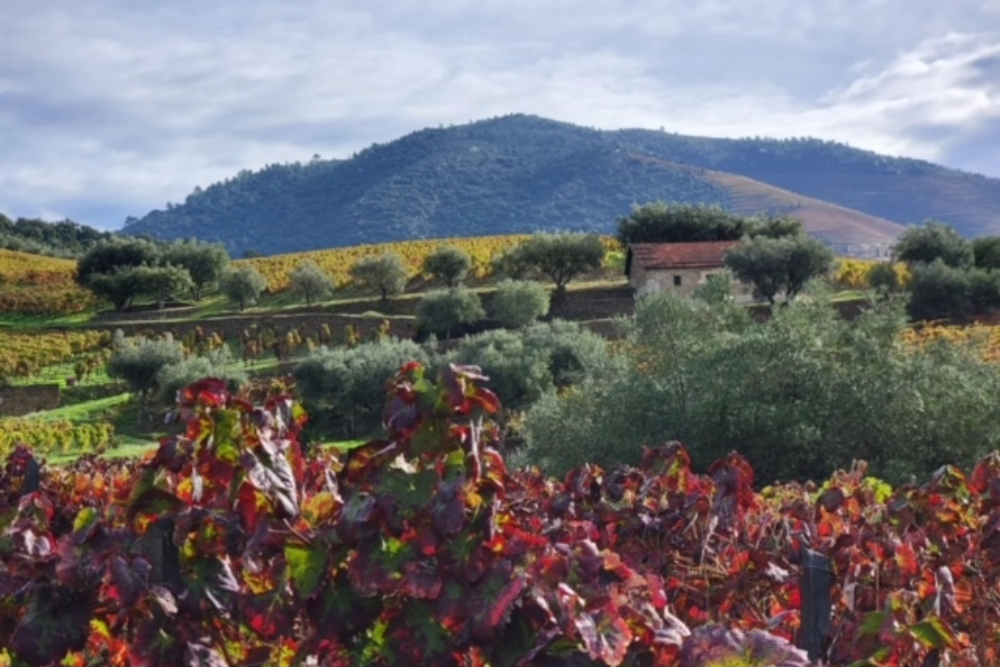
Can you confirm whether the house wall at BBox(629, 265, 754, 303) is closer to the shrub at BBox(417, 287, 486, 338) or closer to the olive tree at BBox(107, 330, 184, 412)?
the shrub at BBox(417, 287, 486, 338)

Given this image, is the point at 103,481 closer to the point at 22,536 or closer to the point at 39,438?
the point at 22,536

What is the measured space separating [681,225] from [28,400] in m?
35.7

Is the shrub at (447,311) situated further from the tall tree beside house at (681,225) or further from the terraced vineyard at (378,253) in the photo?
the tall tree beside house at (681,225)

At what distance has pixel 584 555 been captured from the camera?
2.06 m

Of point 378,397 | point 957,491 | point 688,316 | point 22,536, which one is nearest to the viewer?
point 22,536

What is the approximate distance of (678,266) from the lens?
49062 millimetres

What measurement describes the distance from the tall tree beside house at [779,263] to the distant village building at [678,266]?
2.68 m

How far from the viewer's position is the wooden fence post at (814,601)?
7.81ft

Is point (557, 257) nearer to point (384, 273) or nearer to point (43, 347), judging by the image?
point (384, 273)

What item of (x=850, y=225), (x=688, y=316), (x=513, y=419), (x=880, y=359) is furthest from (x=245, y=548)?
(x=850, y=225)

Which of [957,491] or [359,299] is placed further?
[359,299]

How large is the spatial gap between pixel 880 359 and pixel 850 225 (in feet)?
627

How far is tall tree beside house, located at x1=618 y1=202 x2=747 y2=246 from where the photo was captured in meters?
56.5

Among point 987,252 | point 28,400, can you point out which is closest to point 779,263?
point 987,252
